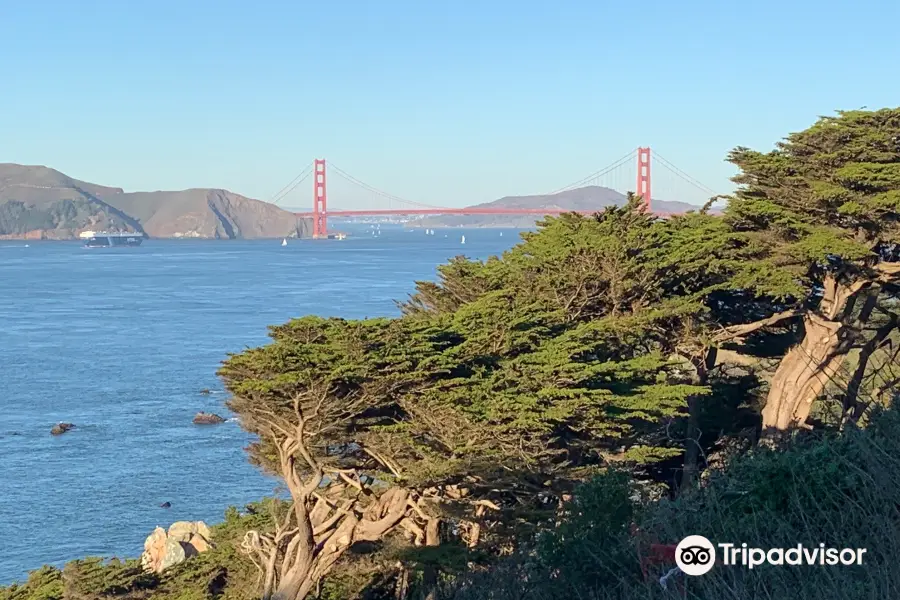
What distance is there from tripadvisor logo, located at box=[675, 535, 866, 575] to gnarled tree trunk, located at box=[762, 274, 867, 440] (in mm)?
5686

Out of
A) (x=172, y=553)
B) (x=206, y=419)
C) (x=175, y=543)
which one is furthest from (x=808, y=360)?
(x=206, y=419)

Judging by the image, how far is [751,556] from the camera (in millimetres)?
3010

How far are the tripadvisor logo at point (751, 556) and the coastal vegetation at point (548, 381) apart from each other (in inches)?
89.3

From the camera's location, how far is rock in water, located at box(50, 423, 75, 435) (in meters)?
21.0

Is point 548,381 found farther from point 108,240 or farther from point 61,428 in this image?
point 108,240

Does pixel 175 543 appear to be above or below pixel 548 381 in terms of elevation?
below

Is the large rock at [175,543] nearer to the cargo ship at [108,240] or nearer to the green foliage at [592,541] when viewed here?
the green foliage at [592,541]

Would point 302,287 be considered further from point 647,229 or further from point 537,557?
point 537,557

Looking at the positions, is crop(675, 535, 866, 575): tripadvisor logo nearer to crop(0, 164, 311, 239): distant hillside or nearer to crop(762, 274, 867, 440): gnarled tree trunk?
crop(762, 274, 867, 440): gnarled tree trunk

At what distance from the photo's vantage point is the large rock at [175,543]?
13.6m

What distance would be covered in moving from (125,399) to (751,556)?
22889 millimetres

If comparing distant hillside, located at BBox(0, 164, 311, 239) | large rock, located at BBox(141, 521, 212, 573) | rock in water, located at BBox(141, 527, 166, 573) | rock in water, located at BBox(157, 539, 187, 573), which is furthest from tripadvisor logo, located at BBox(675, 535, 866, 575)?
distant hillside, located at BBox(0, 164, 311, 239)

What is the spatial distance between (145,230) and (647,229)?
141 meters

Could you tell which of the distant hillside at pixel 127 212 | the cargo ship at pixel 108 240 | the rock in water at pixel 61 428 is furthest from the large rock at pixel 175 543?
the distant hillside at pixel 127 212
